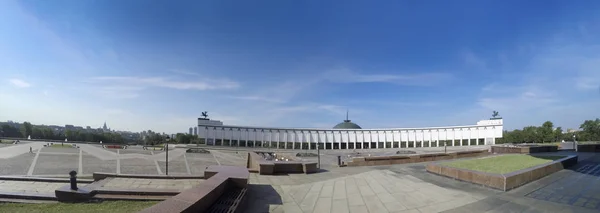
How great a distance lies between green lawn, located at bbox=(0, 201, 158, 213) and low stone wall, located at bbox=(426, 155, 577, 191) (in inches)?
323

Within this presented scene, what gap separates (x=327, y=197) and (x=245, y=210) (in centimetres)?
222

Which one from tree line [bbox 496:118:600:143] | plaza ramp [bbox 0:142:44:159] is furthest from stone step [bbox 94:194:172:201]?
tree line [bbox 496:118:600:143]

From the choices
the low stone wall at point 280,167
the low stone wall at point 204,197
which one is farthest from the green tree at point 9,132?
the low stone wall at point 204,197

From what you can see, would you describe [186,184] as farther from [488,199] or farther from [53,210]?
[488,199]

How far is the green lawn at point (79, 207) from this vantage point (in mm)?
5332

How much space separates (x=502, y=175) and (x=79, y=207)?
9.61m

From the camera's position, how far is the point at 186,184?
814 centimetres

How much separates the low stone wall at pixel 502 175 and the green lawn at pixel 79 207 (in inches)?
323

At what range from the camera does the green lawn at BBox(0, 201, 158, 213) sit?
17.5ft

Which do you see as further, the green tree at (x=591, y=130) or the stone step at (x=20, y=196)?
the green tree at (x=591, y=130)

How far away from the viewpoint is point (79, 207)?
5.56 metres

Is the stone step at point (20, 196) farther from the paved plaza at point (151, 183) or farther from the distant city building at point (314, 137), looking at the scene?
the distant city building at point (314, 137)

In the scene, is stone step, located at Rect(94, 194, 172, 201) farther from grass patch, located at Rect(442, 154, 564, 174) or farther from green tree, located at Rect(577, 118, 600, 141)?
green tree, located at Rect(577, 118, 600, 141)

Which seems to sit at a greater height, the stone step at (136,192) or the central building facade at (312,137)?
A: the stone step at (136,192)
